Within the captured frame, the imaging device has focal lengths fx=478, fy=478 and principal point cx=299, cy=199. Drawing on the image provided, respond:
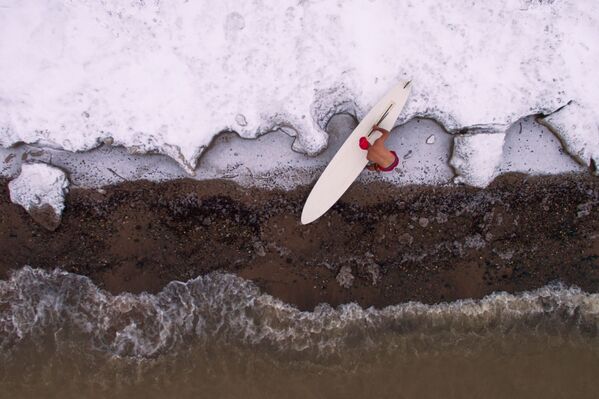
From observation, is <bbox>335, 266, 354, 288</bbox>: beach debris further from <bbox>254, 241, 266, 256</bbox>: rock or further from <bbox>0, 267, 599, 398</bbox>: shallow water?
<bbox>254, 241, 266, 256</bbox>: rock

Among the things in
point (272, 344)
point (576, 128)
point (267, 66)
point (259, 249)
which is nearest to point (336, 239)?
point (259, 249)

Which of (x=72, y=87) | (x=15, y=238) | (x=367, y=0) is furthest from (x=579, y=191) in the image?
(x=15, y=238)

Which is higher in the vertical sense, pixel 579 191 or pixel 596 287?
pixel 579 191

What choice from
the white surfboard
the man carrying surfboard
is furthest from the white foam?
the man carrying surfboard

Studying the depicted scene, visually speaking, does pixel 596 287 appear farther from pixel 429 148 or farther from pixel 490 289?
pixel 429 148

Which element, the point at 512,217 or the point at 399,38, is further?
the point at 512,217

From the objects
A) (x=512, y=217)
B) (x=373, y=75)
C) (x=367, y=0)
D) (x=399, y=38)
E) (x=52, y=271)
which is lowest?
(x=52, y=271)

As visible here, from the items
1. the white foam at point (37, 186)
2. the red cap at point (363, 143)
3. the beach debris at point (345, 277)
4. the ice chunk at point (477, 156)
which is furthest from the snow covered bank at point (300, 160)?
the beach debris at point (345, 277)
